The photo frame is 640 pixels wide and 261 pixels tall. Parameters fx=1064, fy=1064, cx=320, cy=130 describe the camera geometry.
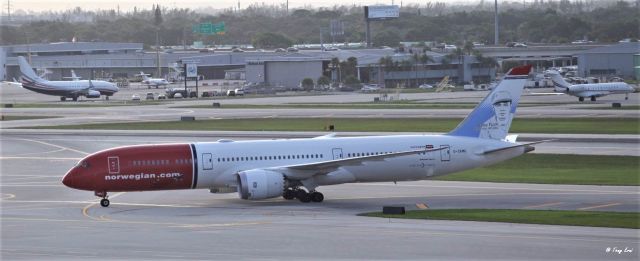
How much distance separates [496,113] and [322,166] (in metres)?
9.85

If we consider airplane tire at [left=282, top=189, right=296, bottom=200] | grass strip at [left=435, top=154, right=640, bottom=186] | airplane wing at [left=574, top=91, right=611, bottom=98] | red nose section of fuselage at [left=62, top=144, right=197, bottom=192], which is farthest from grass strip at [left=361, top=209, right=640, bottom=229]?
airplane wing at [left=574, top=91, right=611, bottom=98]

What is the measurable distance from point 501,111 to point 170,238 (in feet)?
70.0

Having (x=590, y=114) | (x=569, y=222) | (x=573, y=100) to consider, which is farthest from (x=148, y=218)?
(x=573, y=100)

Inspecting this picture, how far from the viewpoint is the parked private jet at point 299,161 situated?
4875 centimetres

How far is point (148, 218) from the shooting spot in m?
44.3

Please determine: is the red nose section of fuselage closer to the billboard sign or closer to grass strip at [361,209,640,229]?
grass strip at [361,209,640,229]

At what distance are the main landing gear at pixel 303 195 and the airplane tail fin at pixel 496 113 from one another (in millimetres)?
7956

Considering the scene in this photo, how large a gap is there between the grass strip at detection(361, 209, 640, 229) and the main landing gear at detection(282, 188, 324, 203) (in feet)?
17.4

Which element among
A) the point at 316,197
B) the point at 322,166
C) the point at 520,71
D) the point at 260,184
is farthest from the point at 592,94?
the point at 260,184

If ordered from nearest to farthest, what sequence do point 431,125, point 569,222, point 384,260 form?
point 384,260 → point 569,222 → point 431,125

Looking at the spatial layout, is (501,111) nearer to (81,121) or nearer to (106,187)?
(106,187)

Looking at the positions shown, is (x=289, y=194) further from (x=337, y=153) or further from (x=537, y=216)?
(x=537, y=216)

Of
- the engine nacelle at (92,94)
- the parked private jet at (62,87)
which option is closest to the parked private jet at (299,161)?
the parked private jet at (62,87)

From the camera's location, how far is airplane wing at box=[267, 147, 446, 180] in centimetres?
4884
